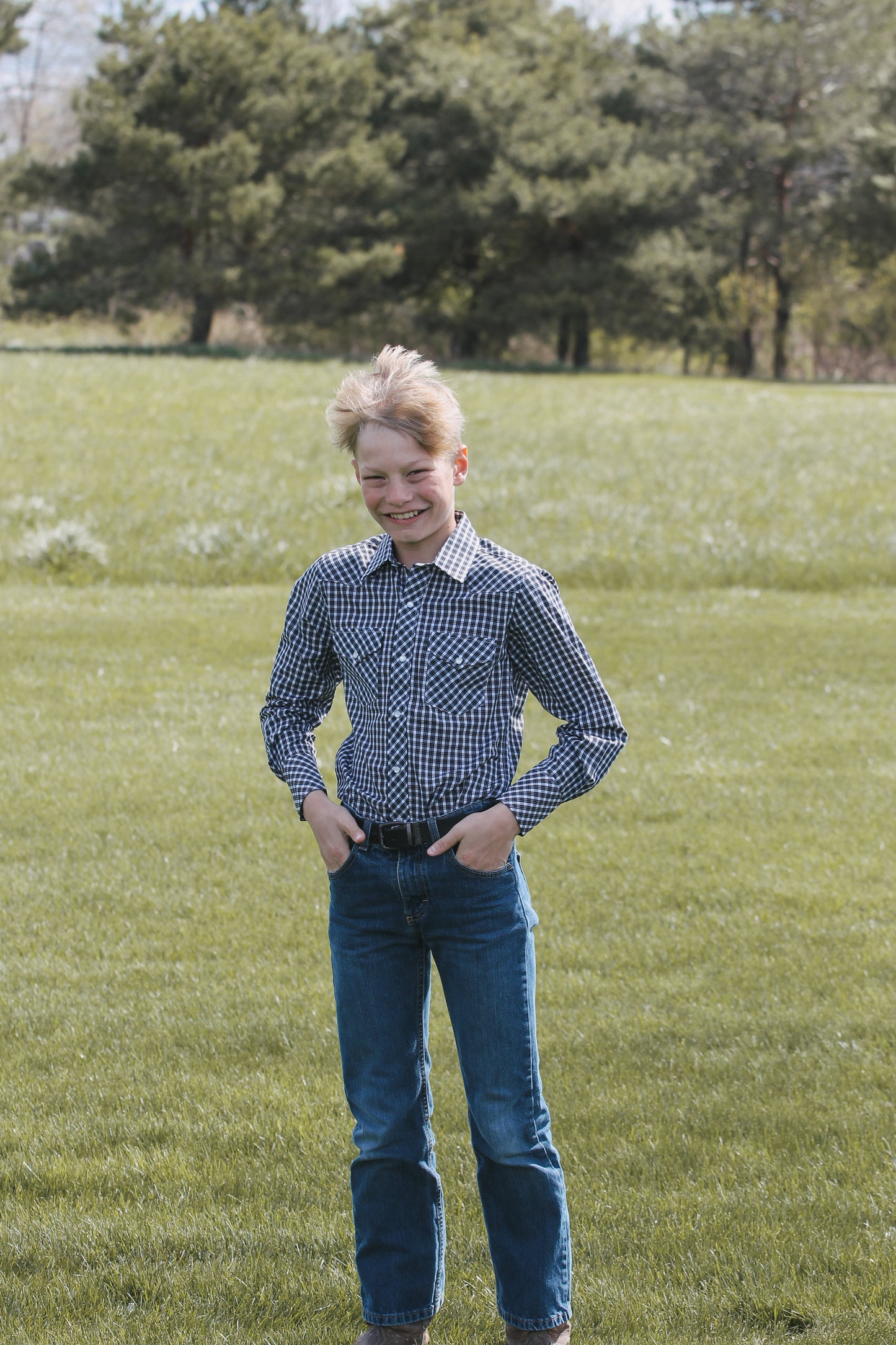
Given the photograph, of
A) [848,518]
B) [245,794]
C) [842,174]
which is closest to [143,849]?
[245,794]

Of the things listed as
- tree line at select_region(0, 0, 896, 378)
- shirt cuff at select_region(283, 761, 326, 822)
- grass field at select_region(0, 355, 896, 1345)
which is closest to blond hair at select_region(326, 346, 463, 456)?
shirt cuff at select_region(283, 761, 326, 822)

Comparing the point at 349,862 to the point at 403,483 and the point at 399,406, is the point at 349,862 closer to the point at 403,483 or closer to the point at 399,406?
the point at 403,483

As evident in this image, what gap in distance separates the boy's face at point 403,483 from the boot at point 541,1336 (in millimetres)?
1495

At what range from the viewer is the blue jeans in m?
2.36

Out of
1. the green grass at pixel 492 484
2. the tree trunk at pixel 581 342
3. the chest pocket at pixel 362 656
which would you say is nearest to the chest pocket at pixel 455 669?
the chest pocket at pixel 362 656

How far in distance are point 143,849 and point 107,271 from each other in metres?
33.3

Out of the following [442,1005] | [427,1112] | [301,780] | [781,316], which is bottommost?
[442,1005]

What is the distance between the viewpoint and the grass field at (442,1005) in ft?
9.43

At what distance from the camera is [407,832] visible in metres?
2.33

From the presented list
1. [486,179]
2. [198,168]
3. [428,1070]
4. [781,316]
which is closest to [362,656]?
[428,1070]

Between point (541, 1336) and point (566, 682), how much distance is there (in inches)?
49.8

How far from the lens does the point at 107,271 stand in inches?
Answer: 1405

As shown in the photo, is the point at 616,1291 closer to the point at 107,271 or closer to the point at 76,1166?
the point at 76,1166

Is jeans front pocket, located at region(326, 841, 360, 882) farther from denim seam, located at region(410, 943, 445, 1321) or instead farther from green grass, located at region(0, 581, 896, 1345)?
green grass, located at region(0, 581, 896, 1345)
